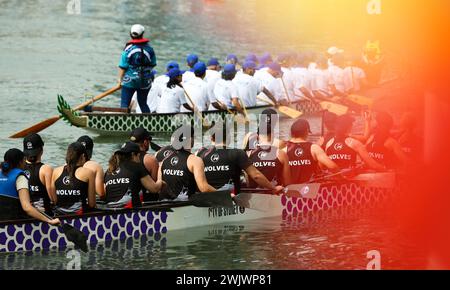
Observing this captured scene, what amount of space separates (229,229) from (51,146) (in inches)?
300

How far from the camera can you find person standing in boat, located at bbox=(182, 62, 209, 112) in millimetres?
25609

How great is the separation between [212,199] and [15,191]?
3.17 metres

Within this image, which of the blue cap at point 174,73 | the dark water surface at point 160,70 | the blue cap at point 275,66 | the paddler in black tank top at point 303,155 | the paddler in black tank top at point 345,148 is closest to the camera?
the dark water surface at point 160,70

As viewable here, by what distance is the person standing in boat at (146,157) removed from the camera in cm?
1795

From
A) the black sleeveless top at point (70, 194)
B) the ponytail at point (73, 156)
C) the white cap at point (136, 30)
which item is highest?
the white cap at point (136, 30)

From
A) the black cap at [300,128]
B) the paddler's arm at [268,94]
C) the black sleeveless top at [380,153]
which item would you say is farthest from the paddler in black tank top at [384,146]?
the paddler's arm at [268,94]

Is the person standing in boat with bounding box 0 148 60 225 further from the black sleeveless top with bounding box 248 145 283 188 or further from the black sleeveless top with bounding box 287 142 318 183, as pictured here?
the black sleeveless top with bounding box 287 142 318 183

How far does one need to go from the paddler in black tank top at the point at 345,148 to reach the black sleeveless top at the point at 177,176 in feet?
8.57

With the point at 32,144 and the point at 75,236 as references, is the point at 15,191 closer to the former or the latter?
the point at 32,144

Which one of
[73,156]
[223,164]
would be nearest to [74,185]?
[73,156]

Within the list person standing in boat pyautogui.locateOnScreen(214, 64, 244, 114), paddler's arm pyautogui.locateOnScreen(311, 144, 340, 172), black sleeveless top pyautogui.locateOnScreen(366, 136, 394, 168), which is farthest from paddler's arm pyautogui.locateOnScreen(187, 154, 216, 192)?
person standing in boat pyautogui.locateOnScreen(214, 64, 244, 114)

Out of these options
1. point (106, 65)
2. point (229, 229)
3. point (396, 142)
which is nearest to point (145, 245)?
point (229, 229)

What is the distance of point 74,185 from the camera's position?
1700cm

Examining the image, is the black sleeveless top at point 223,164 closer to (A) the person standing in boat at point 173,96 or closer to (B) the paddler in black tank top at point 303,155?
(B) the paddler in black tank top at point 303,155
